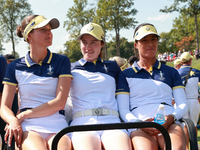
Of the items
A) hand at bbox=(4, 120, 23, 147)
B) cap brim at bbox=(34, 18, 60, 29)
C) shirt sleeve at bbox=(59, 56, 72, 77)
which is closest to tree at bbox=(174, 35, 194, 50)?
cap brim at bbox=(34, 18, 60, 29)

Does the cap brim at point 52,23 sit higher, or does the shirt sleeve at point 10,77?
the cap brim at point 52,23

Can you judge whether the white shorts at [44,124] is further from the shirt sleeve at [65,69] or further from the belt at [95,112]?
the shirt sleeve at [65,69]

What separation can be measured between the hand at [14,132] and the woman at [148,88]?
46.3 inches

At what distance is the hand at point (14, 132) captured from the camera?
7.75ft

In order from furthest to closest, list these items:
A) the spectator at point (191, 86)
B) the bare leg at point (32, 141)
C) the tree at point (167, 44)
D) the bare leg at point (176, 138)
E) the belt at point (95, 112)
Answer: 1. the tree at point (167, 44)
2. the spectator at point (191, 86)
3. the belt at point (95, 112)
4. the bare leg at point (176, 138)
5. the bare leg at point (32, 141)

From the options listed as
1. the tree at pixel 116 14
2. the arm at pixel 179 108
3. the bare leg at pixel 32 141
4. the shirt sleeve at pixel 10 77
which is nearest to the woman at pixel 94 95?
the bare leg at pixel 32 141

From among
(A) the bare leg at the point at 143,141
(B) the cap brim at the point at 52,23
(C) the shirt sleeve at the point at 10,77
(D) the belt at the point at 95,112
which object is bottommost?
(A) the bare leg at the point at 143,141

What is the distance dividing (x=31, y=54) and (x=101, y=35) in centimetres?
93

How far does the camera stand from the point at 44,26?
283 cm

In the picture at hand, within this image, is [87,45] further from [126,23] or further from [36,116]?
[126,23]

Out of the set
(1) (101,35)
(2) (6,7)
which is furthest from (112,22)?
(1) (101,35)

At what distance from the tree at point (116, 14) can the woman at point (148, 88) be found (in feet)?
85.4

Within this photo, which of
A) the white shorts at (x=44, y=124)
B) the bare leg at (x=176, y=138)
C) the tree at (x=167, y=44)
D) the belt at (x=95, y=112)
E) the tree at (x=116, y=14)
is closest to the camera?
the bare leg at (x=176, y=138)

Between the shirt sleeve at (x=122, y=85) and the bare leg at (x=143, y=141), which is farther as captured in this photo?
the shirt sleeve at (x=122, y=85)
